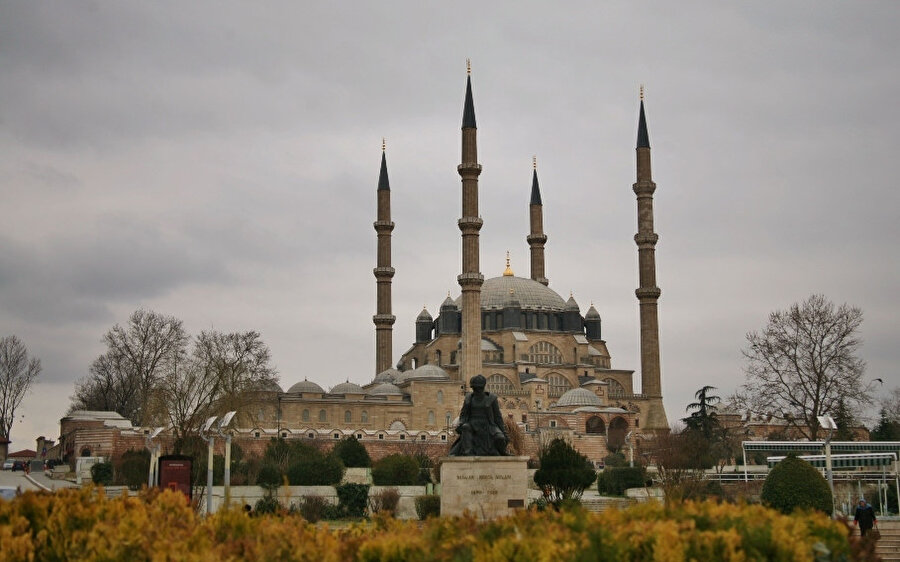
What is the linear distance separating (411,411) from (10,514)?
149ft

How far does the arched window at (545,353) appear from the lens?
60.1 meters

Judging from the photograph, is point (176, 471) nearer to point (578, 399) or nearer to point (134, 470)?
point (134, 470)

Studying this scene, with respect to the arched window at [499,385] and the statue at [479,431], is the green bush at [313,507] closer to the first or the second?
the statue at [479,431]

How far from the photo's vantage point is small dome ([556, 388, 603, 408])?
178ft

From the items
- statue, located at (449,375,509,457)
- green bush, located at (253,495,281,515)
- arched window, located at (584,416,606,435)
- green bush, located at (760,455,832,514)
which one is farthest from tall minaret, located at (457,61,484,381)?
statue, located at (449,375,509,457)

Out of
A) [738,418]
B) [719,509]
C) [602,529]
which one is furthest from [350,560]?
[738,418]

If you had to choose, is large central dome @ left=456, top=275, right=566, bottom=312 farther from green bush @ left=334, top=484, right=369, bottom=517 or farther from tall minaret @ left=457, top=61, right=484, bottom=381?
green bush @ left=334, top=484, right=369, bottom=517

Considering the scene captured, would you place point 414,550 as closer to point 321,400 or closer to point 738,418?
point 321,400

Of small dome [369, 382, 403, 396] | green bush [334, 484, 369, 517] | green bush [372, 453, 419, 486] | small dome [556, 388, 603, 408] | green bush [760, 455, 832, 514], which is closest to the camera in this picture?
green bush [760, 455, 832, 514]

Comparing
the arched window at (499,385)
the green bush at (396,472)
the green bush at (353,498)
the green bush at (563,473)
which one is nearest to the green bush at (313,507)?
the green bush at (353,498)

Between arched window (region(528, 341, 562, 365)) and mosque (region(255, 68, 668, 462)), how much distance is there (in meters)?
0.06

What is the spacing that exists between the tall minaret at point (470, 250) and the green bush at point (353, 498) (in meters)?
19.1

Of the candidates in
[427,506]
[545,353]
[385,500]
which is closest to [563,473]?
[427,506]

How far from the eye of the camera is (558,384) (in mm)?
59250
